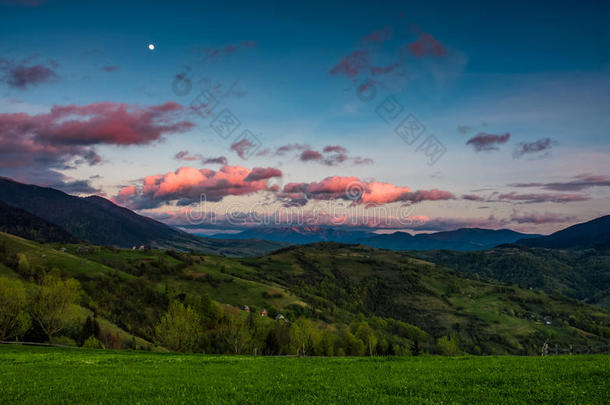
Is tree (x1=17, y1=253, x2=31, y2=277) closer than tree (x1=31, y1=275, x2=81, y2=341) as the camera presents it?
No

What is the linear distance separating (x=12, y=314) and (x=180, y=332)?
127 ft

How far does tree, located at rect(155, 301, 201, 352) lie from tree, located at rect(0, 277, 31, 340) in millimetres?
31294

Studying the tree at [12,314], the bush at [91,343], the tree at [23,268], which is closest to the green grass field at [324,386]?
the bush at [91,343]

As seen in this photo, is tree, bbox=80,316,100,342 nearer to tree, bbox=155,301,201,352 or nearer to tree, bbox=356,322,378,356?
tree, bbox=155,301,201,352

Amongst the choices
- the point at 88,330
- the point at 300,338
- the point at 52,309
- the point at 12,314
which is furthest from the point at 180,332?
the point at 300,338

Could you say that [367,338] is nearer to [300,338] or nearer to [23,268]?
[300,338]

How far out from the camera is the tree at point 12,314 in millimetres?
80438

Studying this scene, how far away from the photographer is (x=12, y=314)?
81250 millimetres

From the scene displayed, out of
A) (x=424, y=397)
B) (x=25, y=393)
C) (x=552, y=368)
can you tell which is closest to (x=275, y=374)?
(x=424, y=397)

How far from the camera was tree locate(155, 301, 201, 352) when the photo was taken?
9588 centimetres

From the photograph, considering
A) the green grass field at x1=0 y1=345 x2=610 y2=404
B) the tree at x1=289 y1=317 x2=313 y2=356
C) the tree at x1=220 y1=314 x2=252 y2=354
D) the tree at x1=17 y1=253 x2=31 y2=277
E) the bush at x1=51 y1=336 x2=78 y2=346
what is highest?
the green grass field at x1=0 y1=345 x2=610 y2=404

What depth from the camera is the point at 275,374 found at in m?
27.0

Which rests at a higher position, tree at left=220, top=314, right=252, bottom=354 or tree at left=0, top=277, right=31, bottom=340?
tree at left=0, top=277, right=31, bottom=340

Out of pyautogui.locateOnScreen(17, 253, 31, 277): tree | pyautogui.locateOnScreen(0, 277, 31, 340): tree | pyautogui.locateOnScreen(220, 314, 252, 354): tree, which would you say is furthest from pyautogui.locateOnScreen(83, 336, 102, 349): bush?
pyautogui.locateOnScreen(17, 253, 31, 277): tree
